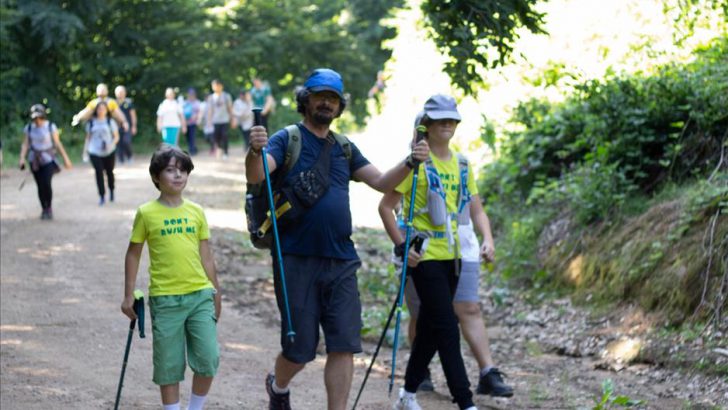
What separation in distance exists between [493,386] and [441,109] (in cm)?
200

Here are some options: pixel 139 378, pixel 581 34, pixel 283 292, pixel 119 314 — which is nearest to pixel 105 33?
pixel 581 34

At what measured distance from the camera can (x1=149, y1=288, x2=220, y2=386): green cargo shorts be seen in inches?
248

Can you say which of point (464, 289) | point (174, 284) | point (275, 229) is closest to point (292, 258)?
point (275, 229)

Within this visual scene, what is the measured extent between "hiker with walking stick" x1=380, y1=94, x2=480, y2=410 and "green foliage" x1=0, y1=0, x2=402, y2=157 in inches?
897

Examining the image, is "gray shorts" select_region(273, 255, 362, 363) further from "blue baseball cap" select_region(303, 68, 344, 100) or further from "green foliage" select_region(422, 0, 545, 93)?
"green foliage" select_region(422, 0, 545, 93)

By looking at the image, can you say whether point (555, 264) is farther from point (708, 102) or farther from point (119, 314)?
point (119, 314)

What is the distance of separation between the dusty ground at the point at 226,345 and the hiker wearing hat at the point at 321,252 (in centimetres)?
153

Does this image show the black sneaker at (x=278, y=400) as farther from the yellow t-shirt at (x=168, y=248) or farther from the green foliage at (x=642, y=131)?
the green foliage at (x=642, y=131)

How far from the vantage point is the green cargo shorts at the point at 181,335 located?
20.6ft

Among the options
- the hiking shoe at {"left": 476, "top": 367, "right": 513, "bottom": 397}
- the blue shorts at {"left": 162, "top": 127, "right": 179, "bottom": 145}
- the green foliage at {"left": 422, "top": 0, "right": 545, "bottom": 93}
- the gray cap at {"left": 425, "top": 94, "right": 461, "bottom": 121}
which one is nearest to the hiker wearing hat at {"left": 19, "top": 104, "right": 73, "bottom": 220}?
the blue shorts at {"left": 162, "top": 127, "right": 179, "bottom": 145}

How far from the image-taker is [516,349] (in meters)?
10.1

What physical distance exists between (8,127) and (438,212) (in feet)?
84.0

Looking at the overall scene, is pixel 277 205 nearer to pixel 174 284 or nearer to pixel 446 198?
pixel 174 284

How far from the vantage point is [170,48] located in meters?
35.7
